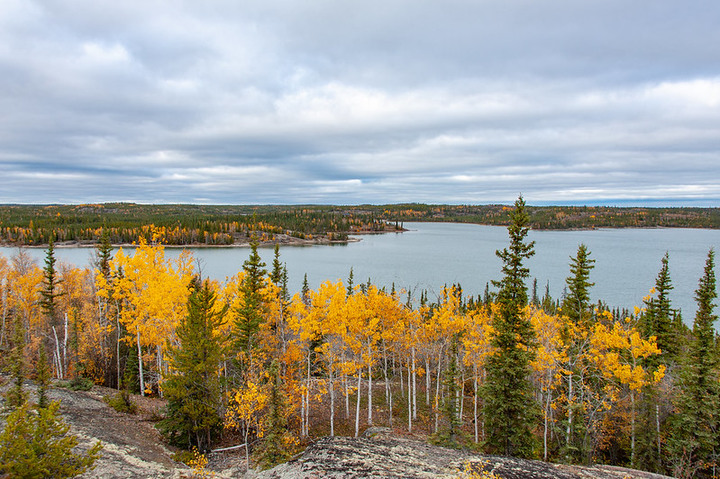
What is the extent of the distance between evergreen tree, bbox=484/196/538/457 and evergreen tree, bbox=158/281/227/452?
43.8 feet

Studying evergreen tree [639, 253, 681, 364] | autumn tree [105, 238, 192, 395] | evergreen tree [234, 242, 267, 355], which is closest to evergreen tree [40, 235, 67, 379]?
autumn tree [105, 238, 192, 395]

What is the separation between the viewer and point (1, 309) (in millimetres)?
32625

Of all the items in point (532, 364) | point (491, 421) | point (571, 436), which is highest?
point (532, 364)

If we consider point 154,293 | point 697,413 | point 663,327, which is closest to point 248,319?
point 154,293

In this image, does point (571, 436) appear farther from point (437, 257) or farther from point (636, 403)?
point (437, 257)

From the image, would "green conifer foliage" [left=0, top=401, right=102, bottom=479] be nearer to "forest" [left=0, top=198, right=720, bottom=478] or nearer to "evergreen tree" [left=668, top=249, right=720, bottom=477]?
"forest" [left=0, top=198, right=720, bottom=478]

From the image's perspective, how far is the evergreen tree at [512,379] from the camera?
58.5 feet

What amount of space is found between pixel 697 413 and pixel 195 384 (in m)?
25.1

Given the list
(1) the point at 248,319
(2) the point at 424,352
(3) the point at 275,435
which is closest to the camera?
(3) the point at 275,435

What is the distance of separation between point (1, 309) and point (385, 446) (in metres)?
39.3

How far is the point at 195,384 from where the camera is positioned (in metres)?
16.8

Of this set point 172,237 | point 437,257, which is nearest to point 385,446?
point 437,257

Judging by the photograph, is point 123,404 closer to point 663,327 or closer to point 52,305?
point 52,305

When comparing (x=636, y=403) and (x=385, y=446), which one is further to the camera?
(x=636, y=403)
